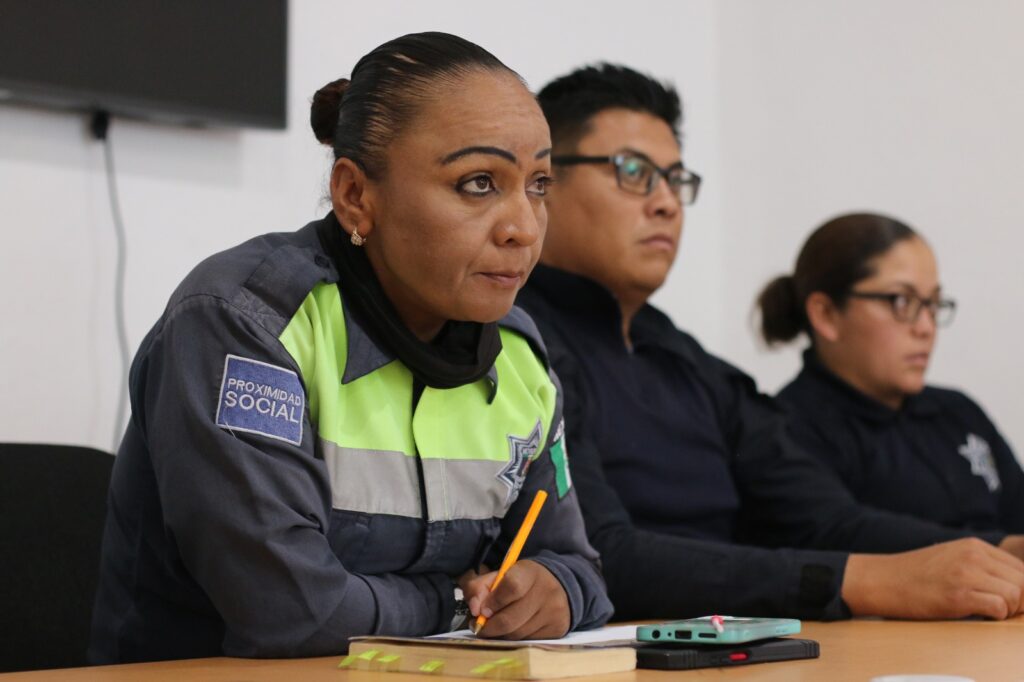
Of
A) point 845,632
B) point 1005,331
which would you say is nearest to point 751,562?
point 845,632

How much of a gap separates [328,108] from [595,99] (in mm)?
908

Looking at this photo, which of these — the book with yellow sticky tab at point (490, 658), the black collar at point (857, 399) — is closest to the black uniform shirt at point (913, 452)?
the black collar at point (857, 399)

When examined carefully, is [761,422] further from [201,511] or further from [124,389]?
[201,511]

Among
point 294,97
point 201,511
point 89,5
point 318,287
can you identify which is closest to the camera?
point 201,511

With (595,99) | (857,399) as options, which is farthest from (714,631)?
(857,399)

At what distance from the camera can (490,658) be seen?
3.56ft

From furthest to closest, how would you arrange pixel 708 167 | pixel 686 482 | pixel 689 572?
pixel 708 167
pixel 686 482
pixel 689 572

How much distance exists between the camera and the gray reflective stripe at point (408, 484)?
1392 mm

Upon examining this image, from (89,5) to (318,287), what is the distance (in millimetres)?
1127

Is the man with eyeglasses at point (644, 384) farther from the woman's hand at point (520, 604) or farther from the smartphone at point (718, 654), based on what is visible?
the smartphone at point (718, 654)

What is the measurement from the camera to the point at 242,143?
2.61 metres

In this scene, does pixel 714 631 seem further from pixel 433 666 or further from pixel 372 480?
pixel 372 480

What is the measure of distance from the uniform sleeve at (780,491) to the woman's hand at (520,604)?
97 centimetres

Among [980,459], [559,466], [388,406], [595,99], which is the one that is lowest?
[980,459]
